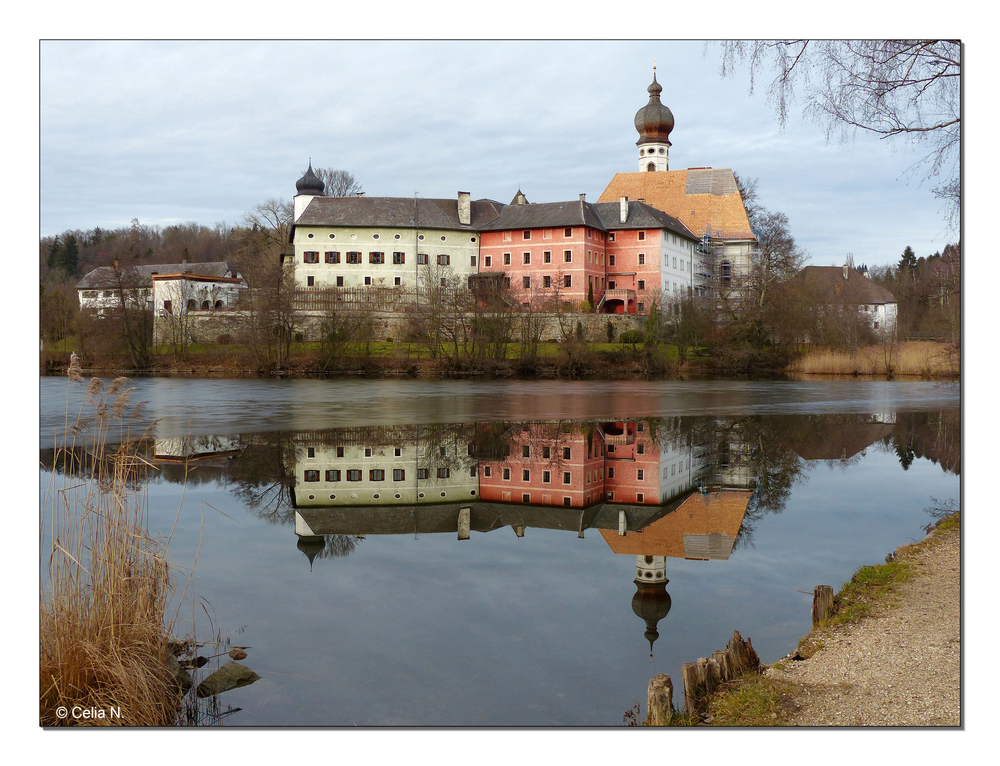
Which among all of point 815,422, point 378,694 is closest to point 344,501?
point 378,694

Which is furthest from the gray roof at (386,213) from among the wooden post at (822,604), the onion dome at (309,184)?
the wooden post at (822,604)

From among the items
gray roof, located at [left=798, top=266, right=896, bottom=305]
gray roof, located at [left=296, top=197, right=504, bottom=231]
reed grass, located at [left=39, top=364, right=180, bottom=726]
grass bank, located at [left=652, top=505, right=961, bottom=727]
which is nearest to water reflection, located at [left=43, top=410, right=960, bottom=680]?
reed grass, located at [left=39, top=364, right=180, bottom=726]

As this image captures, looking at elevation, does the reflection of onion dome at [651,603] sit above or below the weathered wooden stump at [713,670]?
below

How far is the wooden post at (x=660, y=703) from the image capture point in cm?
408

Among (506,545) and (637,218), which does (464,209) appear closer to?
(637,218)

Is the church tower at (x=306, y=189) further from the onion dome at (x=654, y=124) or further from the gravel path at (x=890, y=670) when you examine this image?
the gravel path at (x=890, y=670)

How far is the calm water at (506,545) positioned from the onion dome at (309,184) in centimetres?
5036

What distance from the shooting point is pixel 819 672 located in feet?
15.3

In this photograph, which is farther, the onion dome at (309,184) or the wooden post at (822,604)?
the onion dome at (309,184)

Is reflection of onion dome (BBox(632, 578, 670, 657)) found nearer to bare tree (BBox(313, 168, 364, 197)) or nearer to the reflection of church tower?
the reflection of church tower

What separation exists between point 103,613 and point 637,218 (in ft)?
189

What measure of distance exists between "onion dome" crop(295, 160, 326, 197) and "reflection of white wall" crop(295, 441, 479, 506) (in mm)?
54186

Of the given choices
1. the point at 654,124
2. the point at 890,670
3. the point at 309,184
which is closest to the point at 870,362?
the point at 890,670

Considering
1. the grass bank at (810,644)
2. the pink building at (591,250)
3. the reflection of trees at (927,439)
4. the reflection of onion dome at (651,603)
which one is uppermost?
the pink building at (591,250)
